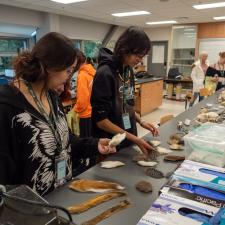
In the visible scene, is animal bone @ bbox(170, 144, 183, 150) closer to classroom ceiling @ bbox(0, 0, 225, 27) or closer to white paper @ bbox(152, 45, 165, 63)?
classroom ceiling @ bbox(0, 0, 225, 27)

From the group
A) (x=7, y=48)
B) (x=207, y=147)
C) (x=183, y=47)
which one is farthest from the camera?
(x=183, y=47)

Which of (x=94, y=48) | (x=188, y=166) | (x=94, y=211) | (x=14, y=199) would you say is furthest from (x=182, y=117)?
Answer: (x=94, y=48)

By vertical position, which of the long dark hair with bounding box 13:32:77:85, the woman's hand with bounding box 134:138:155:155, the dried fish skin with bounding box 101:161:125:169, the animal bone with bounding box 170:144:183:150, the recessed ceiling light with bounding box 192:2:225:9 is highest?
the recessed ceiling light with bounding box 192:2:225:9

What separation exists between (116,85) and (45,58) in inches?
25.0

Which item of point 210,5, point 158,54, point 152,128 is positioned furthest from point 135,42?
point 158,54

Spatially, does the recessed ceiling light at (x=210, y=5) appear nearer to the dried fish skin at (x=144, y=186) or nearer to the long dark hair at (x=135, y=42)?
the long dark hair at (x=135, y=42)

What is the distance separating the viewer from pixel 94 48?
864cm

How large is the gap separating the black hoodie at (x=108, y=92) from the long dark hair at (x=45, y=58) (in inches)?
19.4

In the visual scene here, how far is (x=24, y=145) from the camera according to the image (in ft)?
3.12

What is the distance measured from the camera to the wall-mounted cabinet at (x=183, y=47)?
337 inches

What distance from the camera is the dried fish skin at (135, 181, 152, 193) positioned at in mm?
994

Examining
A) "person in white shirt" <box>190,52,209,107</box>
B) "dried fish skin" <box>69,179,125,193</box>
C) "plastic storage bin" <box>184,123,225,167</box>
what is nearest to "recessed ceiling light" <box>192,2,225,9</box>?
"person in white shirt" <box>190,52,209,107</box>

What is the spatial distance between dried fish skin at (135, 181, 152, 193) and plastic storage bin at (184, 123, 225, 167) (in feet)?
0.80

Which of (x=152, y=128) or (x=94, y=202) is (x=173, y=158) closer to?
(x=152, y=128)
